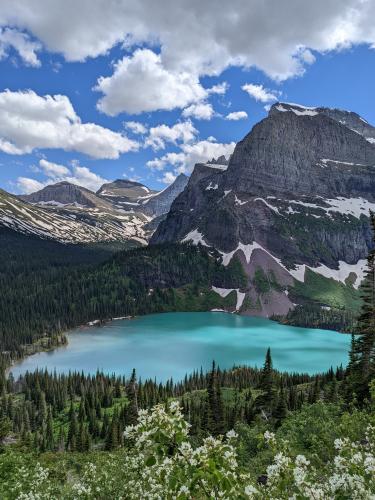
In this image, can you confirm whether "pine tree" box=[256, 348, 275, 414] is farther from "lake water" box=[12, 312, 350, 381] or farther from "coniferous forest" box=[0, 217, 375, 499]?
"lake water" box=[12, 312, 350, 381]

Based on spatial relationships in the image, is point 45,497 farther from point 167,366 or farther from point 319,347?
point 319,347

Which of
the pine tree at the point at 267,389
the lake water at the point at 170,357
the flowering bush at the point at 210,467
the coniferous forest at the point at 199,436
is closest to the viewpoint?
the flowering bush at the point at 210,467

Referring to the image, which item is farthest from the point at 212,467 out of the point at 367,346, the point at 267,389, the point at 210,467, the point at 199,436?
the point at 267,389

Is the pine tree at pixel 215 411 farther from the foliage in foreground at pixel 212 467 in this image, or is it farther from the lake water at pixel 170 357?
the lake water at pixel 170 357

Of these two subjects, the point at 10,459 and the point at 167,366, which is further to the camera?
the point at 167,366

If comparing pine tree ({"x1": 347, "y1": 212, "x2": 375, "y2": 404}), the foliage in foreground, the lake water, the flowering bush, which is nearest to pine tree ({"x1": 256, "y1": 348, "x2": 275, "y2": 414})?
pine tree ({"x1": 347, "y1": 212, "x2": 375, "y2": 404})

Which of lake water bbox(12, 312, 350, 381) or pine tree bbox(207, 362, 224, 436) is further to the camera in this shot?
lake water bbox(12, 312, 350, 381)

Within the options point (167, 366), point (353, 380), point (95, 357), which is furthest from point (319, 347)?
point (353, 380)

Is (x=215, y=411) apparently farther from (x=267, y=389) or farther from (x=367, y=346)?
(x=367, y=346)

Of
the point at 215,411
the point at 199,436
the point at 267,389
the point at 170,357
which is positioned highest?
the point at 267,389

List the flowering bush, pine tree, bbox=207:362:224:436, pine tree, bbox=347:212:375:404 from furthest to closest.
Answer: pine tree, bbox=207:362:224:436 < pine tree, bbox=347:212:375:404 < the flowering bush

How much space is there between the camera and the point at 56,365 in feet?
525

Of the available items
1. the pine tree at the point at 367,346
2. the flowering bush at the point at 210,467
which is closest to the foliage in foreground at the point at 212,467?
the flowering bush at the point at 210,467

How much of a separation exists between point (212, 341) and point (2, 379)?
9852 centimetres
